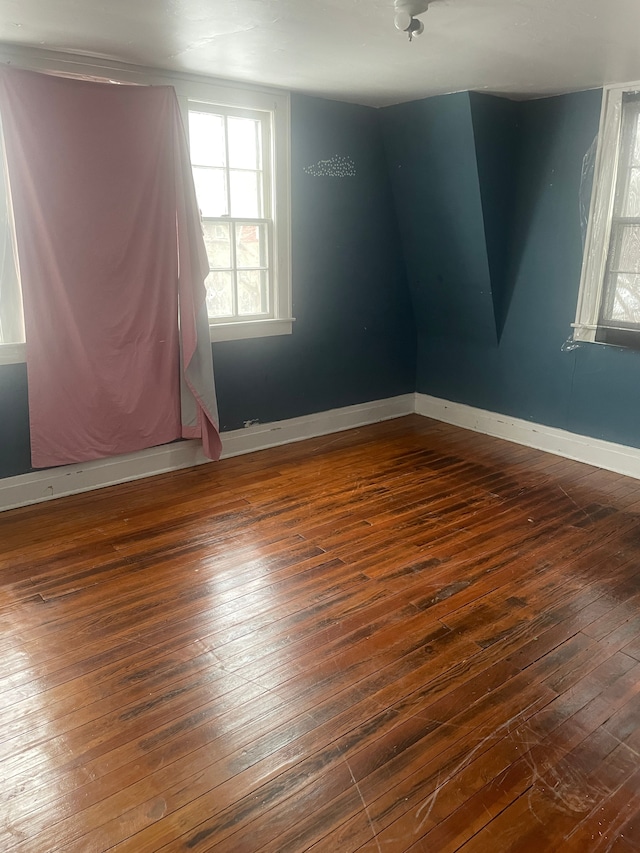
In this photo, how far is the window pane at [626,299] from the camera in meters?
3.85

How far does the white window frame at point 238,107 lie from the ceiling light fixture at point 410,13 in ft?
5.28

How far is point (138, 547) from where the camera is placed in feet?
10.2

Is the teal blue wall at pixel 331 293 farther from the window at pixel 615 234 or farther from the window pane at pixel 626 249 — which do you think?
the window pane at pixel 626 249

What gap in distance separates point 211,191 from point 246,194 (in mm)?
277

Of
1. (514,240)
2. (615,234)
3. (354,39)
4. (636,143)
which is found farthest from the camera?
(514,240)

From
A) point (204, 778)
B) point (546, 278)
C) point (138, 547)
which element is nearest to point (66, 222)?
point (138, 547)

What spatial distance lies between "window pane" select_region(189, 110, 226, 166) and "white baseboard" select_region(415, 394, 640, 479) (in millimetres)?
2594

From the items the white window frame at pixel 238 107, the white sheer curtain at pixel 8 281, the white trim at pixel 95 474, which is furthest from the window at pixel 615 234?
the white sheer curtain at pixel 8 281

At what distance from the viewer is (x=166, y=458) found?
4.05m

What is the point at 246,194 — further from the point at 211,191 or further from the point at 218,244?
the point at 218,244

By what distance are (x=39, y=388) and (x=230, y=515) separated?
1245 mm

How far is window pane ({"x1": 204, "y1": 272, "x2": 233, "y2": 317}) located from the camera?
407 centimetres

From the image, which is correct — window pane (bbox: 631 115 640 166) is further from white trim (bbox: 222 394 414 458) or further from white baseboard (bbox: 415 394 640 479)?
white trim (bbox: 222 394 414 458)

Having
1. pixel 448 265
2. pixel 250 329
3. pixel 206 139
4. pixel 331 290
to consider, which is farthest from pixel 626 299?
pixel 206 139
